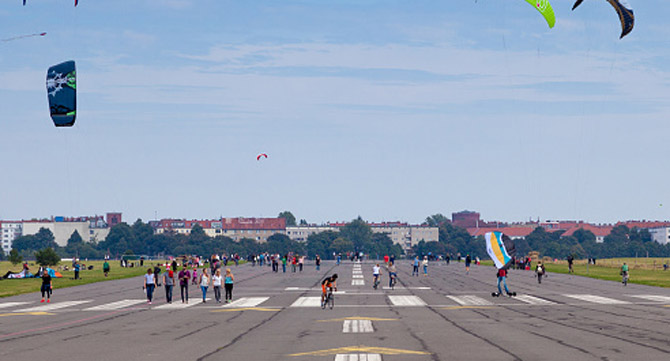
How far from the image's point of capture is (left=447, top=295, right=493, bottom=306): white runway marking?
3919 centimetres

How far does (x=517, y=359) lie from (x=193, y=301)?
1016 inches

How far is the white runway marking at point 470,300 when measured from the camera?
39188mm

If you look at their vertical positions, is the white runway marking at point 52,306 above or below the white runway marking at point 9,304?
below

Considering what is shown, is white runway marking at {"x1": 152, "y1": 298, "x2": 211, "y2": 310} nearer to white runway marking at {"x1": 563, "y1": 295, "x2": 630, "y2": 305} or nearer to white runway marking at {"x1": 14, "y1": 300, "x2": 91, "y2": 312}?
white runway marking at {"x1": 14, "y1": 300, "x2": 91, "y2": 312}

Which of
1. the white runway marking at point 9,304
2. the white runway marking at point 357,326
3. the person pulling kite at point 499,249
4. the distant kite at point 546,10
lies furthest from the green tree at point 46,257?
the white runway marking at point 357,326

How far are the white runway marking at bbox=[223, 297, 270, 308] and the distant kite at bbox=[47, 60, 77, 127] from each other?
11.7 m

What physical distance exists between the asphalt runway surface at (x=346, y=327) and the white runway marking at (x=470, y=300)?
47 millimetres

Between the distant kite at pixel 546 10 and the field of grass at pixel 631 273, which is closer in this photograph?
the distant kite at pixel 546 10

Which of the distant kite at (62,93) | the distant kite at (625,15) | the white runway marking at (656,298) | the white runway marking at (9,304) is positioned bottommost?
the white runway marking at (656,298)

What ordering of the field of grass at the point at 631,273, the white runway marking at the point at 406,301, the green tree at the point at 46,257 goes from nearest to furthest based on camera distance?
the white runway marking at the point at 406,301, the field of grass at the point at 631,273, the green tree at the point at 46,257

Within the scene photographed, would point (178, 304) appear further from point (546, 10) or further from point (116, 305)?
point (546, 10)

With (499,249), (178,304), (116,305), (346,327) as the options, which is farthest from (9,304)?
(499,249)

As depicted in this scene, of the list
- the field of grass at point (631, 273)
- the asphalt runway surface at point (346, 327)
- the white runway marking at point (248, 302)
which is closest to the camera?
the asphalt runway surface at point (346, 327)

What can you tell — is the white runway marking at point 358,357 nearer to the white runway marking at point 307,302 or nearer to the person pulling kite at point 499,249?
the white runway marking at point 307,302
